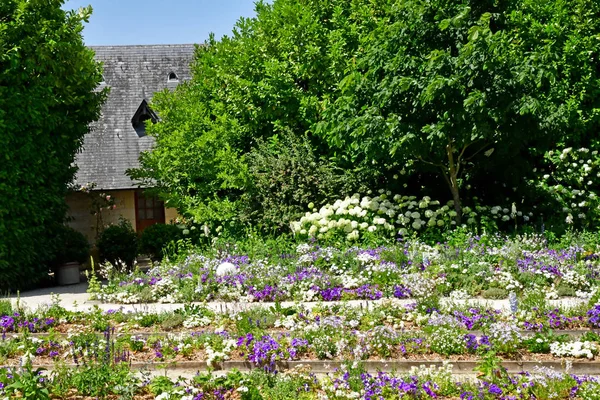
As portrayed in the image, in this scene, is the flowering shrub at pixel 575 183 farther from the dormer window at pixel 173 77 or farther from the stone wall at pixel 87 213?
the dormer window at pixel 173 77

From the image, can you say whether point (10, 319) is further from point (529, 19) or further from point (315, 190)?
point (529, 19)

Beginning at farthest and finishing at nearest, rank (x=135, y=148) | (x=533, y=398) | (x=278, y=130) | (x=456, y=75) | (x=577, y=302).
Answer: (x=135, y=148) < (x=278, y=130) < (x=456, y=75) < (x=577, y=302) < (x=533, y=398)

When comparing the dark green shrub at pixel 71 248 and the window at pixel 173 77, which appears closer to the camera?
the dark green shrub at pixel 71 248

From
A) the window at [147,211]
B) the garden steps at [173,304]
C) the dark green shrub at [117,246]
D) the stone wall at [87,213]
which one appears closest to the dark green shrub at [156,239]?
the dark green shrub at [117,246]

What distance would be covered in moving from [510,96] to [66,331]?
8265 millimetres

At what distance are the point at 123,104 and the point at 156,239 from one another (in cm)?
724

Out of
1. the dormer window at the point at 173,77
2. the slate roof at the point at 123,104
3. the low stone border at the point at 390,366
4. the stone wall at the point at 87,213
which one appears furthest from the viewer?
the dormer window at the point at 173,77

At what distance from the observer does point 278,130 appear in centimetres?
1507

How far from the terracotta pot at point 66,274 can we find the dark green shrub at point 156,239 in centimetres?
257

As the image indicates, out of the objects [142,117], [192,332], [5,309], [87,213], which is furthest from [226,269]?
[142,117]

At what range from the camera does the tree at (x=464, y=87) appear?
11.1 meters

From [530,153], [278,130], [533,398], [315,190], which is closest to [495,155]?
[530,153]

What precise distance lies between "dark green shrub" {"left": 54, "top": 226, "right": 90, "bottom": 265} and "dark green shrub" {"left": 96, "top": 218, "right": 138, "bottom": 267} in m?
0.69

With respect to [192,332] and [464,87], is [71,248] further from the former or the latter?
[464,87]
